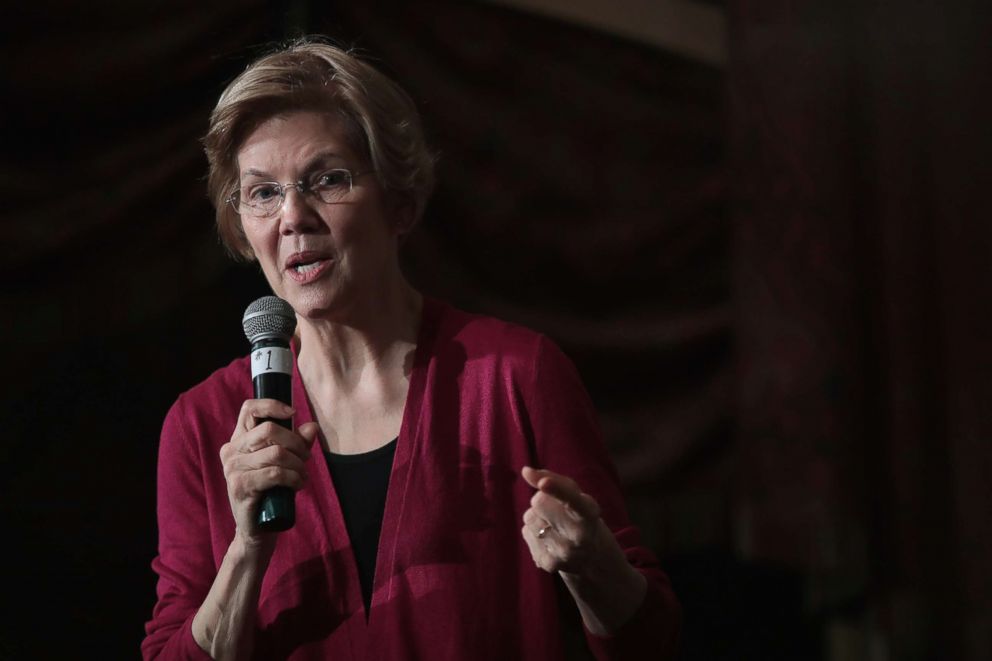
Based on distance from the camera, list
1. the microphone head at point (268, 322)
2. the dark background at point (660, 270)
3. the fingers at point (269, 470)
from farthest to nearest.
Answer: the dark background at point (660, 270), the microphone head at point (268, 322), the fingers at point (269, 470)

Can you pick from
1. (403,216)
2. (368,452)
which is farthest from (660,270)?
(368,452)

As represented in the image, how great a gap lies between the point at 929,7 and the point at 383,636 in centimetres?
196

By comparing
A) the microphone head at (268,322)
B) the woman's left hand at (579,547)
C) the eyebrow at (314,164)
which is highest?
the eyebrow at (314,164)

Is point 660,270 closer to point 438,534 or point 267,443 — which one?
point 438,534

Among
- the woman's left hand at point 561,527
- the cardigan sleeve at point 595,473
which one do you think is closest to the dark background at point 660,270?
the cardigan sleeve at point 595,473

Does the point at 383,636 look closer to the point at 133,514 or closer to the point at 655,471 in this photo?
the point at 133,514

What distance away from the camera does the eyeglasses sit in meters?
1.58

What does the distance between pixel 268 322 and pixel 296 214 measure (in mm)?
219

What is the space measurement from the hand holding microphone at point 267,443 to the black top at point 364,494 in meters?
0.22

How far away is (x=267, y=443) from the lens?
1.30m

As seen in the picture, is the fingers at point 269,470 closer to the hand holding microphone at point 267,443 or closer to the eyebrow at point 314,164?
the hand holding microphone at point 267,443

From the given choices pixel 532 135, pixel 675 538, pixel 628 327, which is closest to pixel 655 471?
pixel 675 538

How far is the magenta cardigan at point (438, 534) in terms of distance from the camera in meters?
1.51

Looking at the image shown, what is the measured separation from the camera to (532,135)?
2564 millimetres
